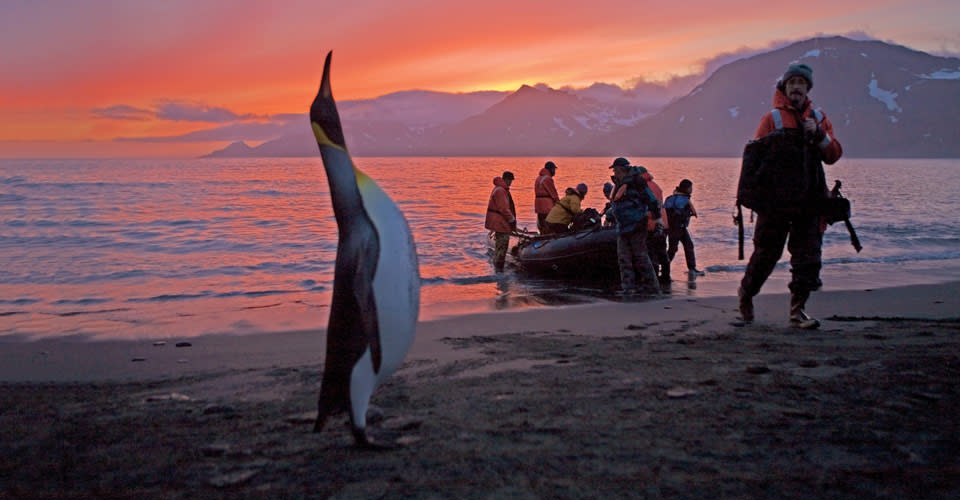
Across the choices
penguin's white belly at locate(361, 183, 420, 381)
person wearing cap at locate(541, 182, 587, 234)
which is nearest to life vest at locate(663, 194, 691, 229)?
person wearing cap at locate(541, 182, 587, 234)

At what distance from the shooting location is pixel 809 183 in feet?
19.0

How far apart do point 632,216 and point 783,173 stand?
4559mm

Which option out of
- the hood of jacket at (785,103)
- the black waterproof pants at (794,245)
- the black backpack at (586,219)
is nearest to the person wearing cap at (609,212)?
the black backpack at (586,219)

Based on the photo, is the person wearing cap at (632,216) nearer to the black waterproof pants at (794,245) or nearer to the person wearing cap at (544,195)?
the person wearing cap at (544,195)

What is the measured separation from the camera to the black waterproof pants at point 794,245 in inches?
235

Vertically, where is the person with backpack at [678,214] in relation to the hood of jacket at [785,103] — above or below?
below

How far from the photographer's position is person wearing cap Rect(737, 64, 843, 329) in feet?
19.0

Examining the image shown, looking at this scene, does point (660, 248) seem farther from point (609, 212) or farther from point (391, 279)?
point (391, 279)

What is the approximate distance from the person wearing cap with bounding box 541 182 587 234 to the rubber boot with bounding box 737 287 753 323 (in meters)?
6.64

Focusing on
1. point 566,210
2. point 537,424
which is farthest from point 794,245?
point 566,210

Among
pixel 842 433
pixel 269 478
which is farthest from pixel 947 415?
pixel 269 478

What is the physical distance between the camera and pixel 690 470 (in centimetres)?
275

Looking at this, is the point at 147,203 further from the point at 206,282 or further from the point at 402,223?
the point at 402,223

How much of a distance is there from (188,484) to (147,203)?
36275 mm
